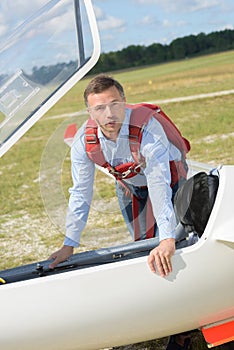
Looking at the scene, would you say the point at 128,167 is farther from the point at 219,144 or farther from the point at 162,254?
the point at 219,144

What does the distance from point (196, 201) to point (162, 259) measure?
0.26 meters

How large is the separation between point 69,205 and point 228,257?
0.58 meters

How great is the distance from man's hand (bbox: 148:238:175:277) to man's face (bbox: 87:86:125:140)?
40cm

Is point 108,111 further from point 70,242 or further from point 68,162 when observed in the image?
point 70,242

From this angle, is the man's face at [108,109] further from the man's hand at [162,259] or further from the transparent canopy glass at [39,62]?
the man's hand at [162,259]

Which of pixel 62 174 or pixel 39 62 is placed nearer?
pixel 39 62

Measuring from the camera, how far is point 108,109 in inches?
72.6

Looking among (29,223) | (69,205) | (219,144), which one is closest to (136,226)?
(69,205)

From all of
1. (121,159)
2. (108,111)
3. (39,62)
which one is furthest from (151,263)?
(39,62)

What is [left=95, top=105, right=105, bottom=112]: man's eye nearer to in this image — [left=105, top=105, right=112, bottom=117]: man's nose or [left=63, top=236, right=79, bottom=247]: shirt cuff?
[left=105, top=105, right=112, bottom=117]: man's nose

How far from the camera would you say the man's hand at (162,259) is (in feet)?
Result: 5.79

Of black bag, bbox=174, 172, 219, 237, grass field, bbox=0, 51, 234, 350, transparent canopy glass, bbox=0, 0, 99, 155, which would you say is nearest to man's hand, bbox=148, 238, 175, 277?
black bag, bbox=174, 172, 219, 237

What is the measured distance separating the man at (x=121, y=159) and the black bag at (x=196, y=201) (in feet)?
0.26

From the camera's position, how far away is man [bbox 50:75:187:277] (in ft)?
5.99
